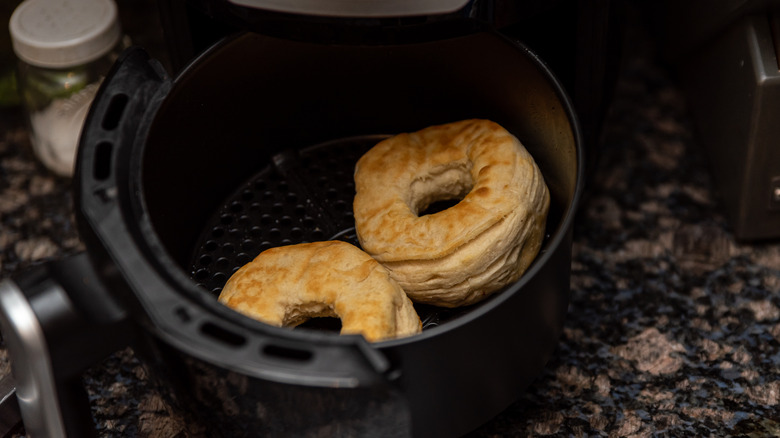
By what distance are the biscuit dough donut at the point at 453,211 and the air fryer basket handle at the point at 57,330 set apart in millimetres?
319

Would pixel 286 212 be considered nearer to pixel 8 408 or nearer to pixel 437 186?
pixel 437 186

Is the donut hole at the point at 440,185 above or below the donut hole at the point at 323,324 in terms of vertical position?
above

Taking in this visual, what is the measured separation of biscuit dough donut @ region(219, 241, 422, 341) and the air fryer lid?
8cm

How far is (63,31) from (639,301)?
33.2 inches

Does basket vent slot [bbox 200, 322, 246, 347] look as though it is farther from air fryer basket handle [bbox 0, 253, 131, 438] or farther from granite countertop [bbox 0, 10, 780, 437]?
granite countertop [bbox 0, 10, 780, 437]

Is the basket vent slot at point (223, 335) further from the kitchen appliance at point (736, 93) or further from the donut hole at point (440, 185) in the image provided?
the kitchen appliance at point (736, 93)

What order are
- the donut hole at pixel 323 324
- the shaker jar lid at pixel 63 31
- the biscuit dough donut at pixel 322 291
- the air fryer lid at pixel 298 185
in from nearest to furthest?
the air fryer lid at pixel 298 185
the biscuit dough donut at pixel 322 291
the donut hole at pixel 323 324
the shaker jar lid at pixel 63 31

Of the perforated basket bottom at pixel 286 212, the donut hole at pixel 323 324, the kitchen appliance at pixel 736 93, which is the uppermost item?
the kitchen appliance at pixel 736 93

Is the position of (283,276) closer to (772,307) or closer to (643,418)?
(643,418)

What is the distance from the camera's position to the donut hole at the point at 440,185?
3.38 feet

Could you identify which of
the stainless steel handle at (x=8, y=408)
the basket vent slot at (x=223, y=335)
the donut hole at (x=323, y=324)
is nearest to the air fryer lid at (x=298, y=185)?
the basket vent slot at (x=223, y=335)

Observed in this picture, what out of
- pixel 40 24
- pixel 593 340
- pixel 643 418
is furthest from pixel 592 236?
pixel 40 24

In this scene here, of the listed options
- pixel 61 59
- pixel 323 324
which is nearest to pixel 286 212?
pixel 323 324

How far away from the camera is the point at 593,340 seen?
1094 mm
